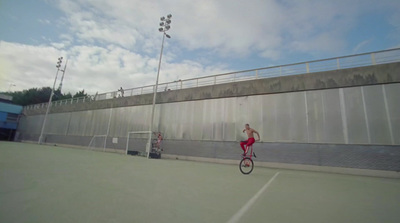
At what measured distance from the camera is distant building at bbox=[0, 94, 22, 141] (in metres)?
39.8

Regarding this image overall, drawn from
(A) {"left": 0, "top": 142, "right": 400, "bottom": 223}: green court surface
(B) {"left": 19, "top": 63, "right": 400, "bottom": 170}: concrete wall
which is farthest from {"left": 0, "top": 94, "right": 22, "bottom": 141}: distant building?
(A) {"left": 0, "top": 142, "right": 400, "bottom": 223}: green court surface

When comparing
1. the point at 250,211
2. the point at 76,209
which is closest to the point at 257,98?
the point at 250,211

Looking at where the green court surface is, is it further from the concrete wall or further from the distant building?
the distant building

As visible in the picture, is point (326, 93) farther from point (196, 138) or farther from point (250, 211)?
point (250, 211)

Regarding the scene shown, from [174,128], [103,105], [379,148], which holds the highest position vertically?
[103,105]

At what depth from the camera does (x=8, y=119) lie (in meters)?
40.6

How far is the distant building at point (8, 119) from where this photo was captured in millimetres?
39844

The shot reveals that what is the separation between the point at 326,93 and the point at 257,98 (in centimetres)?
457

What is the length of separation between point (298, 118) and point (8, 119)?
56.7m

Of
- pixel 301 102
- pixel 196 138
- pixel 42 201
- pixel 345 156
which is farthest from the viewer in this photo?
pixel 196 138

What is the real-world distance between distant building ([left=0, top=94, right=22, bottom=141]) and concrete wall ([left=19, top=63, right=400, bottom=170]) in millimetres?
39827

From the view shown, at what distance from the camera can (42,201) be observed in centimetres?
323

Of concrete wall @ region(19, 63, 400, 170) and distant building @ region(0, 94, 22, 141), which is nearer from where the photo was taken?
concrete wall @ region(19, 63, 400, 170)

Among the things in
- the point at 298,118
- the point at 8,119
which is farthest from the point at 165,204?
the point at 8,119
